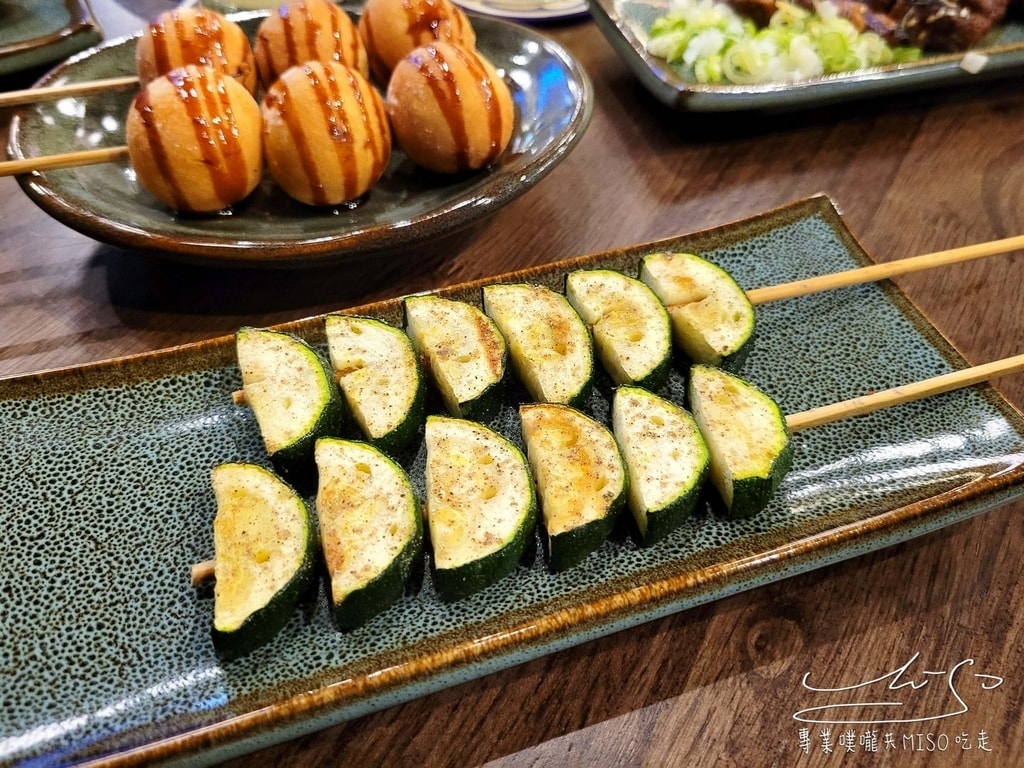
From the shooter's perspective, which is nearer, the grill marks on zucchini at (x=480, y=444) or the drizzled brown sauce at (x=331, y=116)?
the grill marks on zucchini at (x=480, y=444)

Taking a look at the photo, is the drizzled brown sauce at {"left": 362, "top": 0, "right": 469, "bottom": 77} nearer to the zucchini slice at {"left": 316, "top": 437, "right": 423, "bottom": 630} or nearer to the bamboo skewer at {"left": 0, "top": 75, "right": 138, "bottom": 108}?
the bamboo skewer at {"left": 0, "top": 75, "right": 138, "bottom": 108}

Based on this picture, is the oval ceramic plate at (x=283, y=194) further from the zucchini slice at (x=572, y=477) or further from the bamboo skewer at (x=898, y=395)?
the bamboo skewer at (x=898, y=395)

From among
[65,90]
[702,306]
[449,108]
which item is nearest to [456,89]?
[449,108]

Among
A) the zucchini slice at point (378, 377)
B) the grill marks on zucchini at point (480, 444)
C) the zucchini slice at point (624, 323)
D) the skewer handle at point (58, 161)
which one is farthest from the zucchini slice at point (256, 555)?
the skewer handle at point (58, 161)

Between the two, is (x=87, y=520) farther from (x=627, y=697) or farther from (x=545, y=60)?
(x=545, y=60)

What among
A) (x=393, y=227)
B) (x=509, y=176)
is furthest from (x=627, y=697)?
(x=509, y=176)

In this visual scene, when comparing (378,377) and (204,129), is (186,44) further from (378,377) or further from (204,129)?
(378,377)
